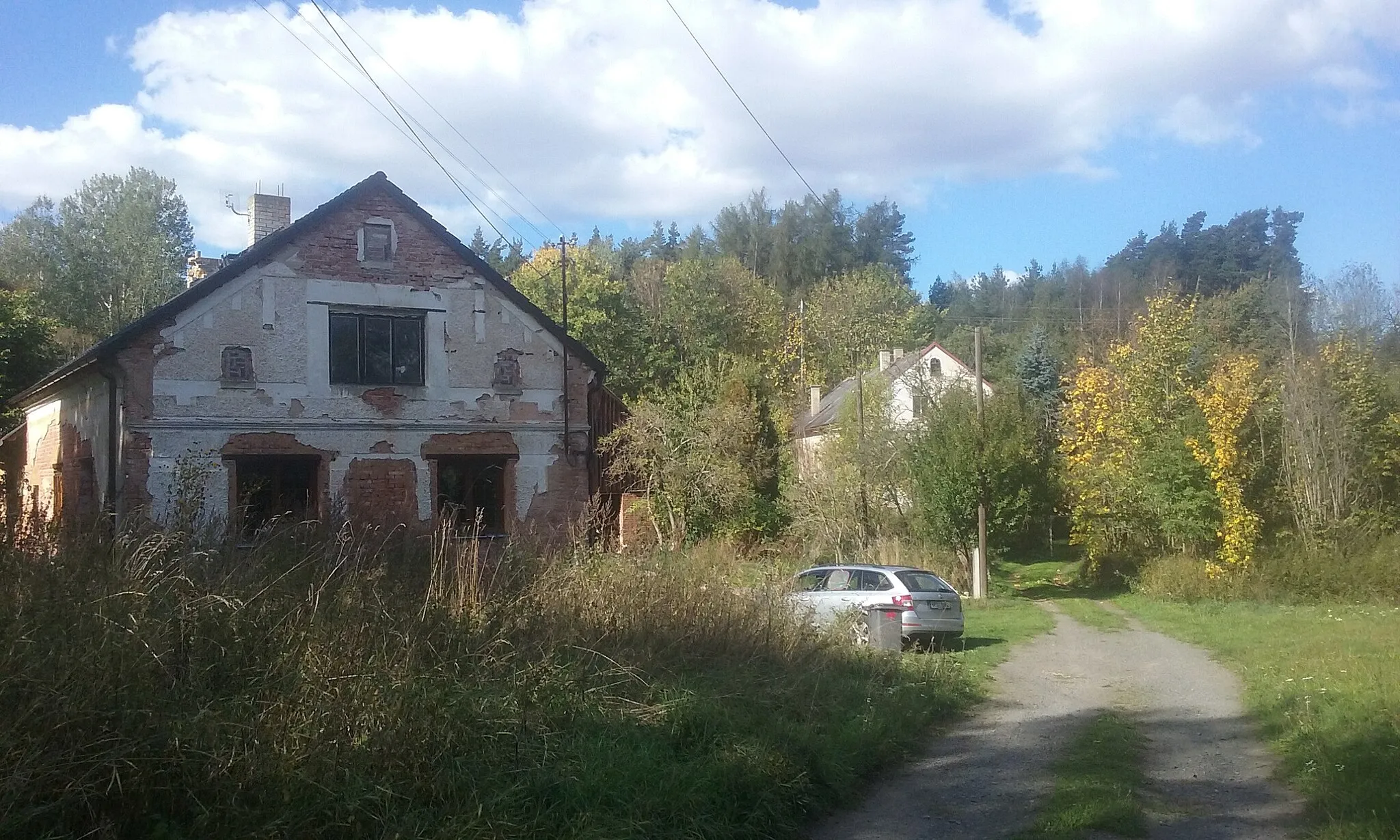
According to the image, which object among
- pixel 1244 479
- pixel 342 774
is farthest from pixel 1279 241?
pixel 342 774

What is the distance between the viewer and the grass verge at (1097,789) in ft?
24.6

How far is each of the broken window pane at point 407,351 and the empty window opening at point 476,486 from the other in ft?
5.57

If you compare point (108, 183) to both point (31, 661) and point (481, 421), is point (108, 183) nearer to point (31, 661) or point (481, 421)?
point (481, 421)

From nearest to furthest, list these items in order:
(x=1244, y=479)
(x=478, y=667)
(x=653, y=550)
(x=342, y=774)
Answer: (x=342, y=774), (x=478, y=667), (x=653, y=550), (x=1244, y=479)

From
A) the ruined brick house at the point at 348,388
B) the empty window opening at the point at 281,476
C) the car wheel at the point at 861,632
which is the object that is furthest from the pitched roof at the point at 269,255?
the car wheel at the point at 861,632

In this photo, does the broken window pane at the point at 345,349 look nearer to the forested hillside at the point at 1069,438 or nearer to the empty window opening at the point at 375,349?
the empty window opening at the point at 375,349

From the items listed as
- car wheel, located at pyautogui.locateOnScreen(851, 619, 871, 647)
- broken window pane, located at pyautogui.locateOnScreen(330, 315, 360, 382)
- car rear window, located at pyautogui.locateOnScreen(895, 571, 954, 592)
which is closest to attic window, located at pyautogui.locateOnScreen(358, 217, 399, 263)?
broken window pane, located at pyautogui.locateOnScreen(330, 315, 360, 382)

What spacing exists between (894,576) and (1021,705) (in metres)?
5.55

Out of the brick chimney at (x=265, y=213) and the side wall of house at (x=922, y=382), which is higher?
the brick chimney at (x=265, y=213)

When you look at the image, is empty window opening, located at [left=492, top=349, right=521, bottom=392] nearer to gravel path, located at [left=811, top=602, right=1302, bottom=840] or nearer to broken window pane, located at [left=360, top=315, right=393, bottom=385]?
broken window pane, located at [left=360, top=315, right=393, bottom=385]

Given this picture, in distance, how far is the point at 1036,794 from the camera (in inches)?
333

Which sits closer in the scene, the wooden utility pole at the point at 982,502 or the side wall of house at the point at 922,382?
the wooden utility pole at the point at 982,502

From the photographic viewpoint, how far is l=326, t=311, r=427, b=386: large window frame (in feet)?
67.9

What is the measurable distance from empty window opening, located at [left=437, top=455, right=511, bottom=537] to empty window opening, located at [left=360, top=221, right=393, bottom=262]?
4.06m
